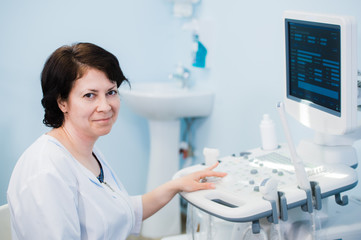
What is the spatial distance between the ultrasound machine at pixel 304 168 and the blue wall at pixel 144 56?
1.61 feet

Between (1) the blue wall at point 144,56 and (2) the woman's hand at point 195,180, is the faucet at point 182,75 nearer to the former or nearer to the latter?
(1) the blue wall at point 144,56

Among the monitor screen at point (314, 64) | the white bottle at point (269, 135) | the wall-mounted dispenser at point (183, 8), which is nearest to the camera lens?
the monitor screen at point (314, 64)

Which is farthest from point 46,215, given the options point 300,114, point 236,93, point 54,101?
point 236,93

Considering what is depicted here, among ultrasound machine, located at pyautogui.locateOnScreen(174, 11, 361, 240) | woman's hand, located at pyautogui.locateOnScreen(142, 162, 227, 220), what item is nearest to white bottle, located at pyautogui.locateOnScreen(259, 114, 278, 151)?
ultrasound machine, located at pyautogui.locateOnScreen(174, 11, 361, 240)

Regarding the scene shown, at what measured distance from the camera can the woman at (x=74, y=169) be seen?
111 centimetres

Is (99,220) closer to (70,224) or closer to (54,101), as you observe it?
(70,224)

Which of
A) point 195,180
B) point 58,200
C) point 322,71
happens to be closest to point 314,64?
point 322,71

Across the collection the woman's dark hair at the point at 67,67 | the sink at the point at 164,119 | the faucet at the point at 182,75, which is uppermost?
the woman's dark hair at the point at 67,67

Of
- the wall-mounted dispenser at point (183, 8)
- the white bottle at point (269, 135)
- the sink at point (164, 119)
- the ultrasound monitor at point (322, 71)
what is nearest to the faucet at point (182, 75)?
the sink at point (164, 119)

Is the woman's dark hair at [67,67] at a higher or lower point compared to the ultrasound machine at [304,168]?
higher

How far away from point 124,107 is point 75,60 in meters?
1.48

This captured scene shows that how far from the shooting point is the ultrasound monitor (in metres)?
1.18

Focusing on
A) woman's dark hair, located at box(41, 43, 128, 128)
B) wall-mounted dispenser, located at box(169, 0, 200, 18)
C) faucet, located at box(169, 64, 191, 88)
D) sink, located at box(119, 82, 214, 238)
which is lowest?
sink, located at box(119, 82, 214, 238)

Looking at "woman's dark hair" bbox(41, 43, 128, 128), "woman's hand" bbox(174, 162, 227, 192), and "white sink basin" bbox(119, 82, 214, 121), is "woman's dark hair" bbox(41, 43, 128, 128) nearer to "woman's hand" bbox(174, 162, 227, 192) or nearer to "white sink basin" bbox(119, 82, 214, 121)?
"woman's hand" bbox(174, 162, 227, 192)
